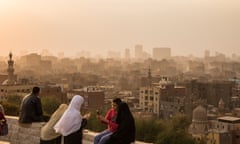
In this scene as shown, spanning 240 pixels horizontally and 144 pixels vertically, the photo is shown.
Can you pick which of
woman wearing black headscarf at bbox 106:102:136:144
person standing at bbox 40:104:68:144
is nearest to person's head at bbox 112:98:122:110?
woman wearing black headscarf at bbox 106:102:136:144

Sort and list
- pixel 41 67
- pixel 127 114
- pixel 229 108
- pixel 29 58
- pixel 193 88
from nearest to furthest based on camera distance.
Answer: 1. pixel 127 114
2. pixel 229 108
3. pixel 193 88
4. pixel 29 58
5. pixel 41 67

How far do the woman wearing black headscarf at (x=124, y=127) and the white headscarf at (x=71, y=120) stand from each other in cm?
40

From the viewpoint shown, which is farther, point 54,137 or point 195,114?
point 195,114

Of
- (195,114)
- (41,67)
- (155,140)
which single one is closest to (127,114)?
(155,140)

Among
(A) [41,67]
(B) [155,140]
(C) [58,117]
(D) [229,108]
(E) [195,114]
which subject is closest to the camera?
(C) [58,117]

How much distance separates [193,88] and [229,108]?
6455 millimetres

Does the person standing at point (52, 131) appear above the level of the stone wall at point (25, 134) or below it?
above

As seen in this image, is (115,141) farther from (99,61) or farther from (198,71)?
(99,61)

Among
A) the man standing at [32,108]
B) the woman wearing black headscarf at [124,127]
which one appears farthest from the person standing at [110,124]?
the man standing at [32,108]

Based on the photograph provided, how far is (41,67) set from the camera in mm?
58125

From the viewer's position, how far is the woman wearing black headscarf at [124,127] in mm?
3686

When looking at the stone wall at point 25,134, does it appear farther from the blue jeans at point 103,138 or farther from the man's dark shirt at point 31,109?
the blue jeans at point 103,138

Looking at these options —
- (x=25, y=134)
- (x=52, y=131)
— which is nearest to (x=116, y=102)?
(x=52, y=131)

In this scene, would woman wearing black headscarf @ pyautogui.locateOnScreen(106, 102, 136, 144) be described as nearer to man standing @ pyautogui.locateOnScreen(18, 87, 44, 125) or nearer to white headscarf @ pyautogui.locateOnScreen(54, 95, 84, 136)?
white headscarf @ pyautogui.locateOnScreen(54, 95, 84, 136)
